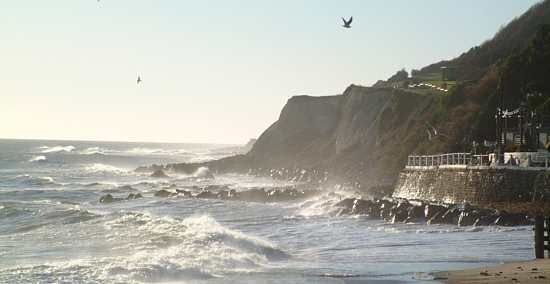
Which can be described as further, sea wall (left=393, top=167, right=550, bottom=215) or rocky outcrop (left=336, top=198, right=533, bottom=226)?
sea wall (left=393, top=167, right=550, bottom=215)

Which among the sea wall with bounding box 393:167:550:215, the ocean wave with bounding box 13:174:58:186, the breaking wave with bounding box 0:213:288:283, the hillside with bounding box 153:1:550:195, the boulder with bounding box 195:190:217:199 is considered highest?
the hillside with bounding box 153:1:550:195

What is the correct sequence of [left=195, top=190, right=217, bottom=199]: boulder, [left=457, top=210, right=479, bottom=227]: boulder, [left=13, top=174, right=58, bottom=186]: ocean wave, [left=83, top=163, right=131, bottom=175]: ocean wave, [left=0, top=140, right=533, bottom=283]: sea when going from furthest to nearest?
[left=83, top=163, right=131, bottom=175]: ocean wave < [left=13, top=174, right=58, bottom=186]: ocean wave < [left=195, top=190, right=217, bottom=199]: boulder < [left=457, top=210, right=479, bottom=227]: boulder < [left=0, top=140, right=533, bottom=283]: sea

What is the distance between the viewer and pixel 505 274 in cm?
2045

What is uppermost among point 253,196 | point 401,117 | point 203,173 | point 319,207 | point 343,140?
point 401,117

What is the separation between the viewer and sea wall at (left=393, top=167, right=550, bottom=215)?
33031 millimetres

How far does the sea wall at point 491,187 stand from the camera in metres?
33.0

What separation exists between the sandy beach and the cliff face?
35.9m

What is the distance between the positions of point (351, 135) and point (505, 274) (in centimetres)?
6908

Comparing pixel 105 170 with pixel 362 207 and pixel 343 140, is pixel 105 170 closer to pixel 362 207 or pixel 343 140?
pixel 343 140

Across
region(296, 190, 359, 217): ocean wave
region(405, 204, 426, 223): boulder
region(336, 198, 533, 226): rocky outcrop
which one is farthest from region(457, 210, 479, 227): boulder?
region(296, 190, 359, 217): ocean wave

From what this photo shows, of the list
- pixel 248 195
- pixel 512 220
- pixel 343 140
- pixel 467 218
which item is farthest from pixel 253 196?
pixel 343 140

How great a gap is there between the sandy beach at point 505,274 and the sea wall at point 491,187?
25.7 feet

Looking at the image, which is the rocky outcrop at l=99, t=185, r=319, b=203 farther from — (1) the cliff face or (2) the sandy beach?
(2) the sandy beach

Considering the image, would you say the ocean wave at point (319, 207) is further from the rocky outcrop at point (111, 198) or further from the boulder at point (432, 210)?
the rocky outcrop at point (111, 198)
